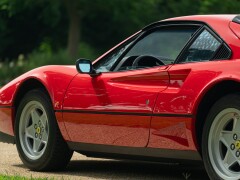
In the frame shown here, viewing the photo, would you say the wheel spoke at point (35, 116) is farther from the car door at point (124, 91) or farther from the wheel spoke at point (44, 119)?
the car door at point (124, 91)

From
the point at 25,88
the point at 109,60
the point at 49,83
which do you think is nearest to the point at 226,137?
the point at 109,60

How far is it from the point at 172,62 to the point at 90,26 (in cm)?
5017

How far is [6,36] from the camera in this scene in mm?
53000

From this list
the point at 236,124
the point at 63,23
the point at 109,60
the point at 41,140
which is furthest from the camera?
the point at 63,23

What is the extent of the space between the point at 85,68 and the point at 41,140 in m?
0.93

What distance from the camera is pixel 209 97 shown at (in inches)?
268

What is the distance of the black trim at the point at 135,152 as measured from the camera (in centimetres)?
705

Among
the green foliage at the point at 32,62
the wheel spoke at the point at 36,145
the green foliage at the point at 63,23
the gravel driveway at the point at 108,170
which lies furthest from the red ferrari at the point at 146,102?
the green foliage at the point at 63,23

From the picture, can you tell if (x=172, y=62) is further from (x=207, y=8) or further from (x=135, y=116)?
(x=207, y=8)

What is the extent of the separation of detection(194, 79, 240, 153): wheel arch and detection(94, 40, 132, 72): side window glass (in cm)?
134

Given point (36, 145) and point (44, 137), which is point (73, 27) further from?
point (44, 137)

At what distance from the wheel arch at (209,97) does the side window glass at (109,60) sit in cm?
134

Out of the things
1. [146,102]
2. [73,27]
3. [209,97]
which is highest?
[209,97]

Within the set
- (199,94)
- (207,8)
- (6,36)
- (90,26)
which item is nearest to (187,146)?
(199,94)
